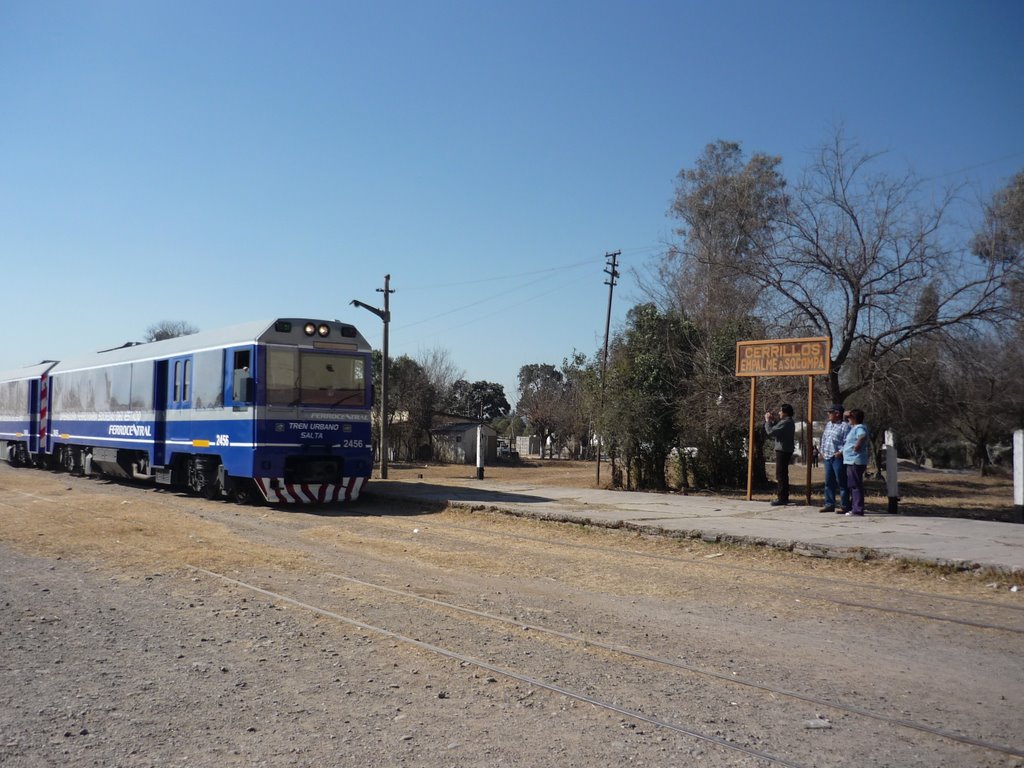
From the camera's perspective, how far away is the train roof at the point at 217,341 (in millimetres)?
15867

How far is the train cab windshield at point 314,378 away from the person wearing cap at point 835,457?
8.48 m

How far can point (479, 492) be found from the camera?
1997 centimetres

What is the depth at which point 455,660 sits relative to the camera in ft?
20.0

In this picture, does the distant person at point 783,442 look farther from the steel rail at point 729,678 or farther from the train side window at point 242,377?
the train side window at point 242,377

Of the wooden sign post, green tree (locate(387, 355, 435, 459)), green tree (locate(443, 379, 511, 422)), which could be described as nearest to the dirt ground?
the wooden sign post

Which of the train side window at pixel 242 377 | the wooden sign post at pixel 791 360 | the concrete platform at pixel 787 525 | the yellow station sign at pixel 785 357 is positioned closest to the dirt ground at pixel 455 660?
the concrete platform at pixel 787 525

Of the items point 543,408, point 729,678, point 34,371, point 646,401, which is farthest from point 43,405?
point 543,408

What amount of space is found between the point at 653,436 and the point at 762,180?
19.9m

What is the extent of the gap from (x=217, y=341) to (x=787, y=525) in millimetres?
11040

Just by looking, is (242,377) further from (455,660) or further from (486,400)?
(486,400)

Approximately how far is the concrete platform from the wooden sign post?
152cm

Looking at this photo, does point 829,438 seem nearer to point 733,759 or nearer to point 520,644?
point 520,644

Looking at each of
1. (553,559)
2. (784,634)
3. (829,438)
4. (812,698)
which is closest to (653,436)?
(829,438)

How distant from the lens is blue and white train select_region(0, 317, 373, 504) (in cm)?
1579
